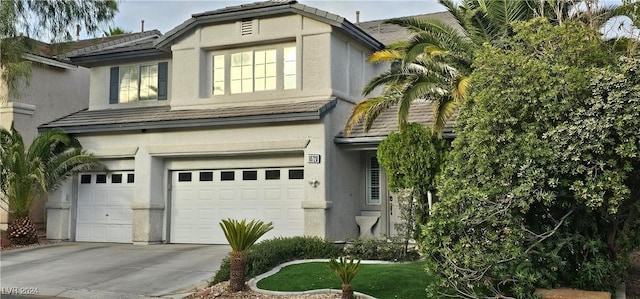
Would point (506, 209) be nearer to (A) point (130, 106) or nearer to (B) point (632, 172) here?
(B) point (632, 172)

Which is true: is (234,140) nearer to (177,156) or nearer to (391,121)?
(177,156)

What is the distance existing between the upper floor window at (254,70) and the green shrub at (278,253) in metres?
5.12

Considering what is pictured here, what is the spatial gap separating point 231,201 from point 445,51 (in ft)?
24.8

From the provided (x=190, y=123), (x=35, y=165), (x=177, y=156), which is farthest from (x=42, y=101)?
(x=190, y=123)

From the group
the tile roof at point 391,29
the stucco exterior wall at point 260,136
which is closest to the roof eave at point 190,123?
the stucco exterior wall at point 260,136

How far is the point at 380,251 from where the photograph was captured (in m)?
12.5

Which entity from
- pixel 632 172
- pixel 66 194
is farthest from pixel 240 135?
pixel 632 172

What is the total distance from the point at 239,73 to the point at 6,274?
7.81m

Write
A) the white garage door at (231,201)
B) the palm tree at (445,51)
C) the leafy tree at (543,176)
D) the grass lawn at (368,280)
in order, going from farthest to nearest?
the white garage door at (231,201)
the palm tree at (445,51)
the grass lawn at (368,280)
the leafy tree at (543,176)

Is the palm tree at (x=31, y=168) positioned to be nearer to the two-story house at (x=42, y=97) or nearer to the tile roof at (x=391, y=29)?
the two-story house at (x=42, y=97)

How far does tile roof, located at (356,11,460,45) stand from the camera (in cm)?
2191

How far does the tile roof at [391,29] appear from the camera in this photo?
2191 cm

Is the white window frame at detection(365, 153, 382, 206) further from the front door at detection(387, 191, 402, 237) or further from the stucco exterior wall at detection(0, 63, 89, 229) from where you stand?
the stucco exterior wall at detection(0, 63, 89, 229)

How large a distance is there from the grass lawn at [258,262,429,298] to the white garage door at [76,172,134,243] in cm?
788
